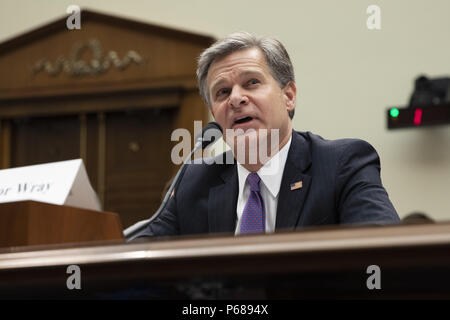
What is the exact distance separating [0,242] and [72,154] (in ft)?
11.8

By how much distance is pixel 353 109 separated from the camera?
4281mm

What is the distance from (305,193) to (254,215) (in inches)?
5.5

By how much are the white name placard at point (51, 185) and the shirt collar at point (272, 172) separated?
396mm

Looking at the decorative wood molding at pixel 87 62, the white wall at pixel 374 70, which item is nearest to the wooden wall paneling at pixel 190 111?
the decorative wood molding at pixel 87 62

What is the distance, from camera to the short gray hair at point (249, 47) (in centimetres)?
195

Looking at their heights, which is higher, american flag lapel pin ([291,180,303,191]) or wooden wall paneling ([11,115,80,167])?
wooden wall paneling ([11,115,80,167])

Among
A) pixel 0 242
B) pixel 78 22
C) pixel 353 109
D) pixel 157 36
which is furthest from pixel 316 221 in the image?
pixel 78 22

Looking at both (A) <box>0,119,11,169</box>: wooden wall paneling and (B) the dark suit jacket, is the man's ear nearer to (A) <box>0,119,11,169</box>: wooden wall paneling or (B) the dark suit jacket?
(B) the dark suit jacket

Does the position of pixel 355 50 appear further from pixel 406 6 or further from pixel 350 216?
pixel 350 216

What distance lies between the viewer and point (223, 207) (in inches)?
71.4

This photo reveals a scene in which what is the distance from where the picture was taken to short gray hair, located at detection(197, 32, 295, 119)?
6.39 ft

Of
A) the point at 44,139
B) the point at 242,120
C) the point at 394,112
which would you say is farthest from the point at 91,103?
the point at 242,120

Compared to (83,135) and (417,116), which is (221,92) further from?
(83,135)

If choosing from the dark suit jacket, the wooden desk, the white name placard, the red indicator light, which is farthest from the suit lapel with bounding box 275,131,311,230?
the red indicator light
